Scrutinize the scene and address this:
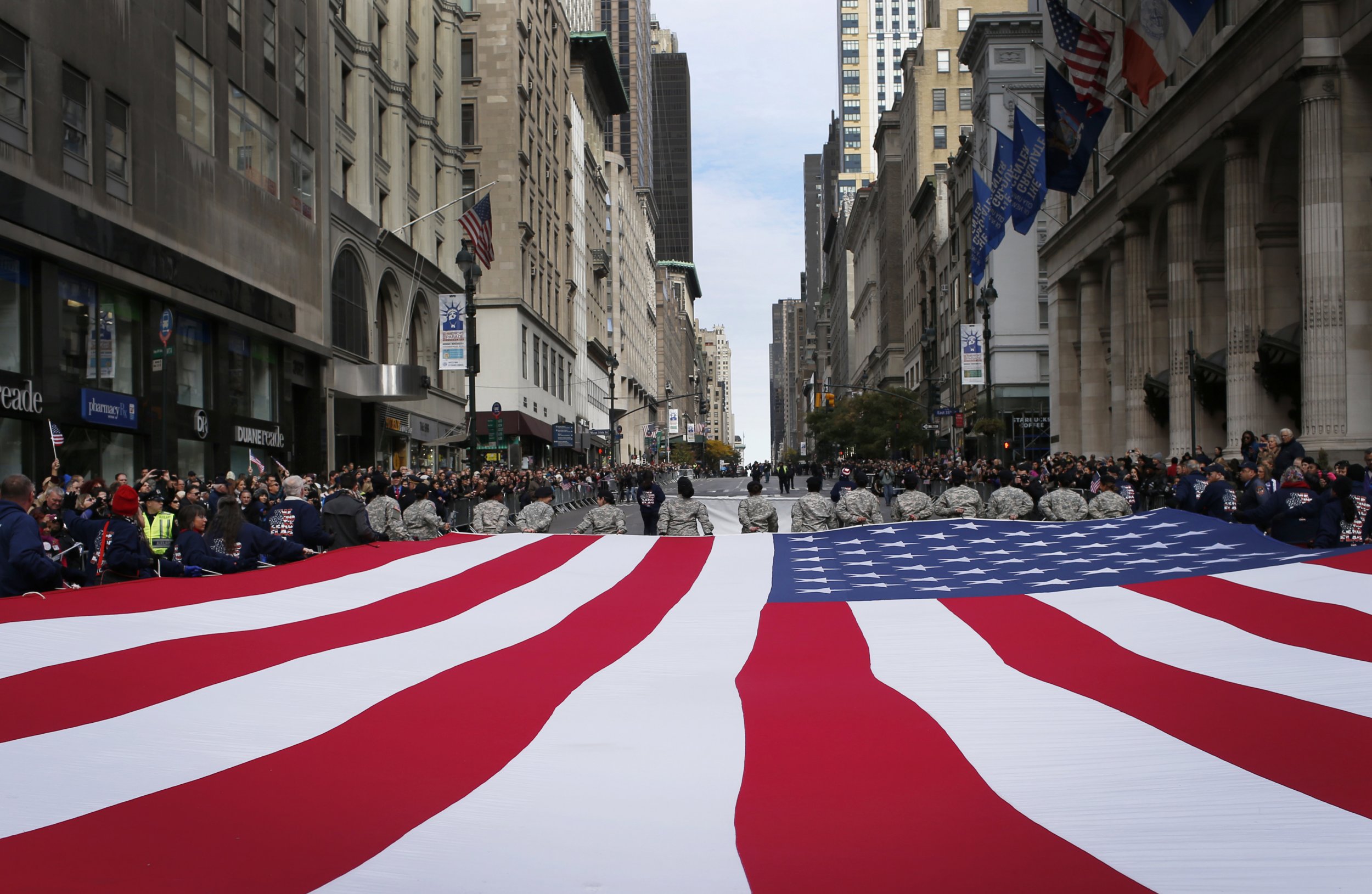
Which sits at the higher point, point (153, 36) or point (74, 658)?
point (153, 36)

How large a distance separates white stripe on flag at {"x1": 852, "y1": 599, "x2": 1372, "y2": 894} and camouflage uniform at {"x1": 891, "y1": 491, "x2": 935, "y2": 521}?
761cm

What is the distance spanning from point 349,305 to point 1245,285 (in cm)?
2932

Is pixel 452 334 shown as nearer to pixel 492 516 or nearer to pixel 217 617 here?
pixel 492 516

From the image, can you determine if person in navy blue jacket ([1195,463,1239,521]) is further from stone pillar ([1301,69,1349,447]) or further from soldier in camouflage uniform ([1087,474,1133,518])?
stone pillar ([1301,69,1349,447])

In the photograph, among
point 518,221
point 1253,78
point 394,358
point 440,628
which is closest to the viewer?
point 440,628

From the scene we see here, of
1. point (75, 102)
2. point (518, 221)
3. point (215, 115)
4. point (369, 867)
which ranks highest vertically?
point (518, 221)

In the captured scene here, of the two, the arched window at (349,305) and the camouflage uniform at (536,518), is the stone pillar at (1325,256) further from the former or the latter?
the arched window at (349,305)

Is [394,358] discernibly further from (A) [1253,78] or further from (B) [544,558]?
(B) [544,558]

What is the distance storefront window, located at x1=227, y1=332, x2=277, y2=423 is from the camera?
29.8 metres

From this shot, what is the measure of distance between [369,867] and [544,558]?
766 centimetres

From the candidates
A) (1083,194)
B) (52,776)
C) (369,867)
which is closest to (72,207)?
(52,776)

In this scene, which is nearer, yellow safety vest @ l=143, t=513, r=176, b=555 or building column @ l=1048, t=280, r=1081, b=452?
yellow safety vest @ l=143, t=513, r=176, b=555

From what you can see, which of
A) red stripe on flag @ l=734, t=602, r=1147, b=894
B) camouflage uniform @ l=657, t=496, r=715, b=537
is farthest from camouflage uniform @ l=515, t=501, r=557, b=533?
red stripe on flag @ l=734, t=602, r=1147, b=894

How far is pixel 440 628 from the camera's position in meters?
8.23
